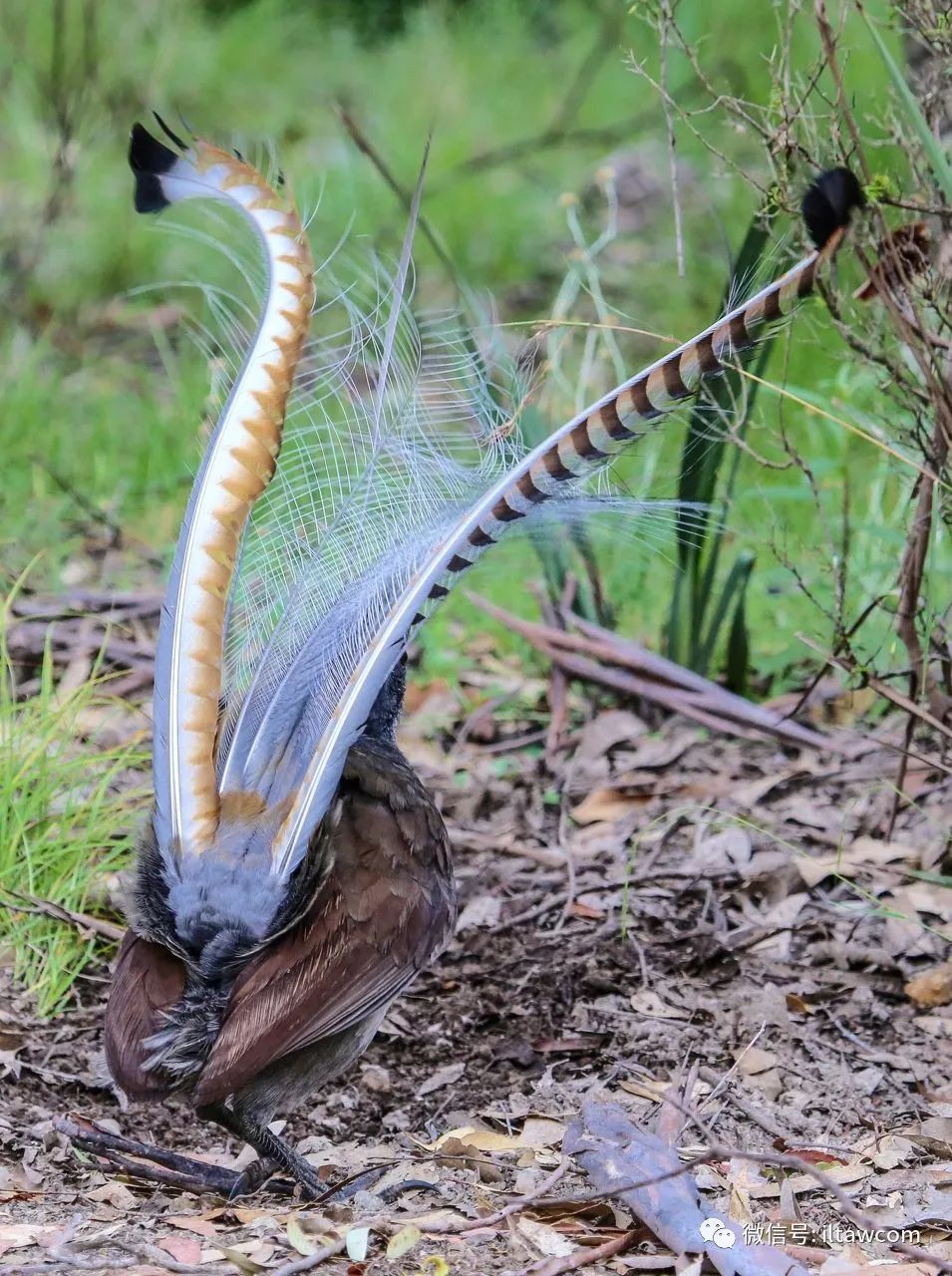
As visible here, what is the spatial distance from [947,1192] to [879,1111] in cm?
42

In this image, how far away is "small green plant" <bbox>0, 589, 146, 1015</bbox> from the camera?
340 cm

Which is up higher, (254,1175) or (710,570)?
(710,570)

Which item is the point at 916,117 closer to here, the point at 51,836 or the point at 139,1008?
the point at 139,1008

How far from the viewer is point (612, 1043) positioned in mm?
3287

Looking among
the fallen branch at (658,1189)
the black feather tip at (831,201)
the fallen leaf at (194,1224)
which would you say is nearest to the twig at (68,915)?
the fallen leaf at (194,1224)

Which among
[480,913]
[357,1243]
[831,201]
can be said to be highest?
[831,201]

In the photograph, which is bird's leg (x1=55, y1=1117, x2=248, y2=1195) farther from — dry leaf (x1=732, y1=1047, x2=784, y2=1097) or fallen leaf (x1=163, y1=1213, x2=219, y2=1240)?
dry leaf (x1=732, y1=1047, x2=784, y2=1097)

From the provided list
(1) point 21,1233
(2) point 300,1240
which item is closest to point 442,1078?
(2) point 300,1240

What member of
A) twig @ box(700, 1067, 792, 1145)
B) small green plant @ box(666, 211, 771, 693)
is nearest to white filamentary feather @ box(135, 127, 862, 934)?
small green plant @ box(666, 211, 771, 693)

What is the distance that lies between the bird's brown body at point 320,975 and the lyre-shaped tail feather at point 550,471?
0.14 meters

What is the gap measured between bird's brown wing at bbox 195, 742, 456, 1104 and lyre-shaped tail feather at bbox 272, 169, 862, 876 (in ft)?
0.47

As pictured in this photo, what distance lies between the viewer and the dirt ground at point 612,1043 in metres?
2.42

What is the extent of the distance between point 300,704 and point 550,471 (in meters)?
0.72

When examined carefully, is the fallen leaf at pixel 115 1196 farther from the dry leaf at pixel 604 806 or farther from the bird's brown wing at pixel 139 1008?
the dry leaf at pixel 604 806
